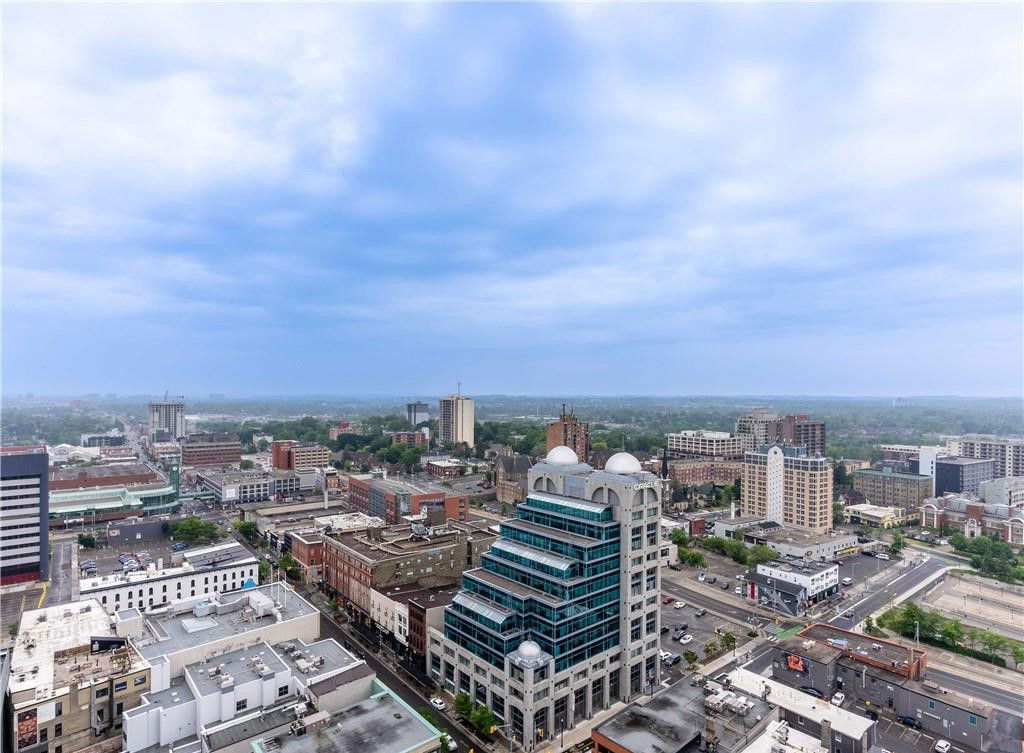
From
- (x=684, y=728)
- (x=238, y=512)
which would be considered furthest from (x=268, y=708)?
(x=238, y=512)

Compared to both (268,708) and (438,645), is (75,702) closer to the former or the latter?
(268,708)

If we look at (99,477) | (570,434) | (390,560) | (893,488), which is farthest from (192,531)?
(893,488)

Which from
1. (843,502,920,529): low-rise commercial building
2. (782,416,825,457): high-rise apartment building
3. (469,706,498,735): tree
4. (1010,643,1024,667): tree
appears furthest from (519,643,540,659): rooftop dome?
(782,416,825,457): high-rise apartment building

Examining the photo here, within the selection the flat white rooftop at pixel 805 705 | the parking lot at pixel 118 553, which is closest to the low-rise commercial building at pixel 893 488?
the flat white rooftop at pixel 805 705

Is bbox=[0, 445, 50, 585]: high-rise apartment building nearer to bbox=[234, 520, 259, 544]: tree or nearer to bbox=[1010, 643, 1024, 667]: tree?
bbox=[234, 520, 259, 544]: tree

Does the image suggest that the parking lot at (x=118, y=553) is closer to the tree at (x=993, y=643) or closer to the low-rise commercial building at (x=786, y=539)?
the low-rise commercial building at (x=786, y=539)
